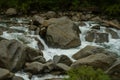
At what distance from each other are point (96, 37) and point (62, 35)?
2.00m

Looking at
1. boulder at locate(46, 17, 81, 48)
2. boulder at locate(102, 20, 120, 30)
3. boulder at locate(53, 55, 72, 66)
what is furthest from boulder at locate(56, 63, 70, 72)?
boulder at locate(102, 20, 120, 30)

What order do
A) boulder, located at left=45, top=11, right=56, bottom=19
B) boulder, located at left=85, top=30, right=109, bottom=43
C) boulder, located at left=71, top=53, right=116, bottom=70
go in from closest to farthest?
1. boulder, located at left=71, top=53, right=116, bottom=70
2. boulder, located at left=85, top=30, right=109, bottom=43
3. boulder, located at left=45, top=11, right=56, bottom=19

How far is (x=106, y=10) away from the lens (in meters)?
22.4

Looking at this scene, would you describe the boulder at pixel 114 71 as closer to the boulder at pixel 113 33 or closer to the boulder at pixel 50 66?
the boulder at pixel 50 66

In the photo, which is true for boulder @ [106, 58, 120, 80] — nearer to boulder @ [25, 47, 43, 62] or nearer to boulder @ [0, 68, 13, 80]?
boulder @ [25, 47, 43, 62]

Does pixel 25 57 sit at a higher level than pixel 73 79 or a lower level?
lower

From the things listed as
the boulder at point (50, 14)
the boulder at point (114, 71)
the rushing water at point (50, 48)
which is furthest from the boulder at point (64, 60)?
the boulder at point (50, 14)

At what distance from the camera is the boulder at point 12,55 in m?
12.0

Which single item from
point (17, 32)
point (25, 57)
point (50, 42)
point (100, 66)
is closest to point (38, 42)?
point (50, 42)

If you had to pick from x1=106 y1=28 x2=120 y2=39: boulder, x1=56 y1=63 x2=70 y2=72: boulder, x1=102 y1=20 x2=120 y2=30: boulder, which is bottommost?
x1=102 y1=20 x2=120 y2=30: boulder

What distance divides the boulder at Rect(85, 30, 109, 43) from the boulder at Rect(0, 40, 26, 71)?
4.91 m

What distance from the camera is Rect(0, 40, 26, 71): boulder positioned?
12.0 meters

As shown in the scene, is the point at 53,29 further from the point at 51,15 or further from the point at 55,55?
the point at 51,15

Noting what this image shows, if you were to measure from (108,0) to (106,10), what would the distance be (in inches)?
36.3
